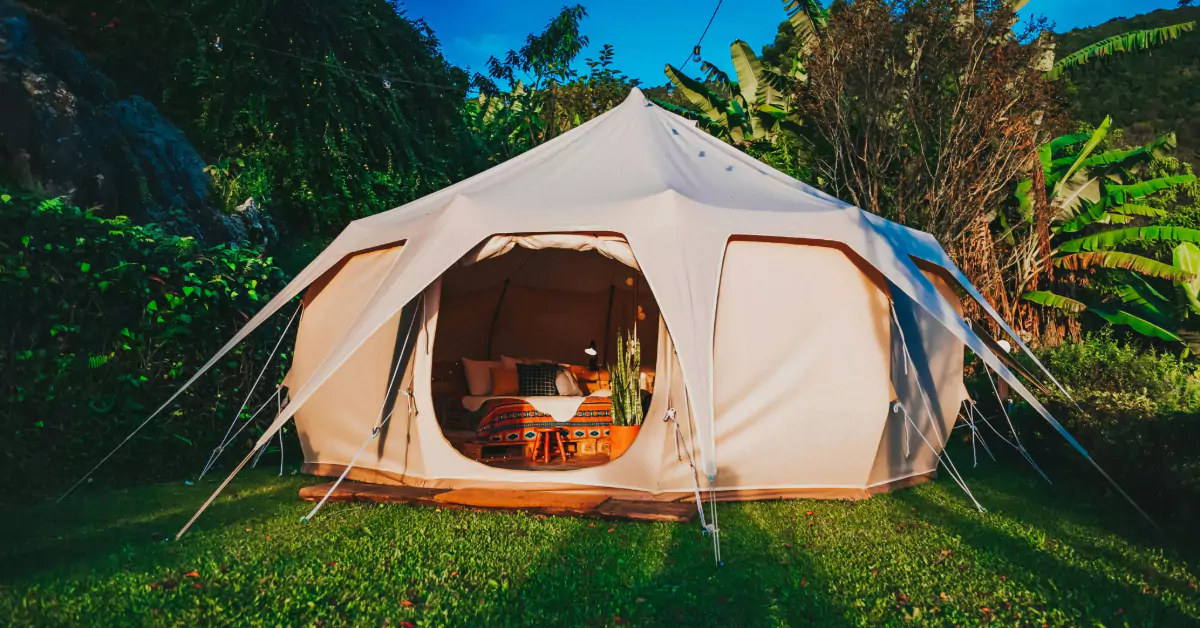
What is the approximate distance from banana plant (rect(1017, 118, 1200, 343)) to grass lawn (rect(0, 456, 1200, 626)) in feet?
27.6

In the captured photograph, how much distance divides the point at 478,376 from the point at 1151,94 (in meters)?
20.7

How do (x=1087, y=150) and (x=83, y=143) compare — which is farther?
(x=1087, y=150)

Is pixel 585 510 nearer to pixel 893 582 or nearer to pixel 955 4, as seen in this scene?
pixel 893 582

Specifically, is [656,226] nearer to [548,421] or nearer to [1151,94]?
[548,421]

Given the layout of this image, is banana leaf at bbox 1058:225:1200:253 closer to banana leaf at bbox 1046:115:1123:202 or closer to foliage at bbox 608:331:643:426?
banana leaf at bbox 1046:115:1123:202

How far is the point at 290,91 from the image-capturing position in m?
10.6

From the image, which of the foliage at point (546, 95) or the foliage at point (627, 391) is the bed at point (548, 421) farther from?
the foliage at point (546, 95)

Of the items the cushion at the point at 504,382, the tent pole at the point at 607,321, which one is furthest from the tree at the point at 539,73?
the cushion at the point at 504,382

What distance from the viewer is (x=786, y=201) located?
570cm

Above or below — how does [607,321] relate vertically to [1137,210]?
below

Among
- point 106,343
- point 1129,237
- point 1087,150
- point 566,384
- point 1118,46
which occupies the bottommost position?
point 566,384

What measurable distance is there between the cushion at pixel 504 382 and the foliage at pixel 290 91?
12.5 ft

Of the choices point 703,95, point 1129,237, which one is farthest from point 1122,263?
point 703,95

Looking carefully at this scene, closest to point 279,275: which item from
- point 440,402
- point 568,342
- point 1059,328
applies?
point 440,402
